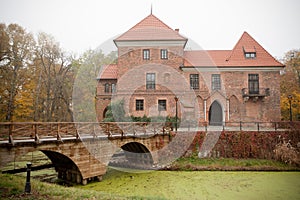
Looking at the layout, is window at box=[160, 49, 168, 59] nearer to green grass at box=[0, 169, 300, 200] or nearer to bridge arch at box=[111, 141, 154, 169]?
bridge arch at box=[111, 141, 154, 169]

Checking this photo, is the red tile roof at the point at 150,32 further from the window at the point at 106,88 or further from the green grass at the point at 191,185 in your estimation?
the green grass at the point at 191,185

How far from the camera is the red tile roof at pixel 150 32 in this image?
21359 millimetres

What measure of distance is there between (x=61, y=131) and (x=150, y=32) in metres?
14.8

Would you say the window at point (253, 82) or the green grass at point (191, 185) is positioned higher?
the window at point (253, 82)

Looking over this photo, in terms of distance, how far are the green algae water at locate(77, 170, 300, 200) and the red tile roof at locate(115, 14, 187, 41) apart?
514 inches

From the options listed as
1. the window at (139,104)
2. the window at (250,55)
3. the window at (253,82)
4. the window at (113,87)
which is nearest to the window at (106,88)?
the window at (113,87)

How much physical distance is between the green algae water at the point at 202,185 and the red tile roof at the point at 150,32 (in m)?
13.1

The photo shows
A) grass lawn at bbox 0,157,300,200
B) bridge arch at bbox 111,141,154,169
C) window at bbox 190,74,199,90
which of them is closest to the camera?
grass lawn at bbox 0,157,300,200

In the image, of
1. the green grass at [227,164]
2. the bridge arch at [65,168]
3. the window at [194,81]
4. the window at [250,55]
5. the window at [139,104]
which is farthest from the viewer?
the window at [250,55]

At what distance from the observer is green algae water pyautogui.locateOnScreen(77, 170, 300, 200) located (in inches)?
374

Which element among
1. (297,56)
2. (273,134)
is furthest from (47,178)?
(297,56)

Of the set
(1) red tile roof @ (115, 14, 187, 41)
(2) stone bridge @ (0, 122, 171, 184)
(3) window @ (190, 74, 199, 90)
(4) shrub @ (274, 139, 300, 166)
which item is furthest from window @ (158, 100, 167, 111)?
(4) shrub @ (274, 139, 300, 166)

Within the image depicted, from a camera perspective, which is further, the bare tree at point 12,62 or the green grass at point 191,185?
the bare tree at point 12,62

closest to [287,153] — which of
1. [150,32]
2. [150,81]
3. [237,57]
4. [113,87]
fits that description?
[237,57]
